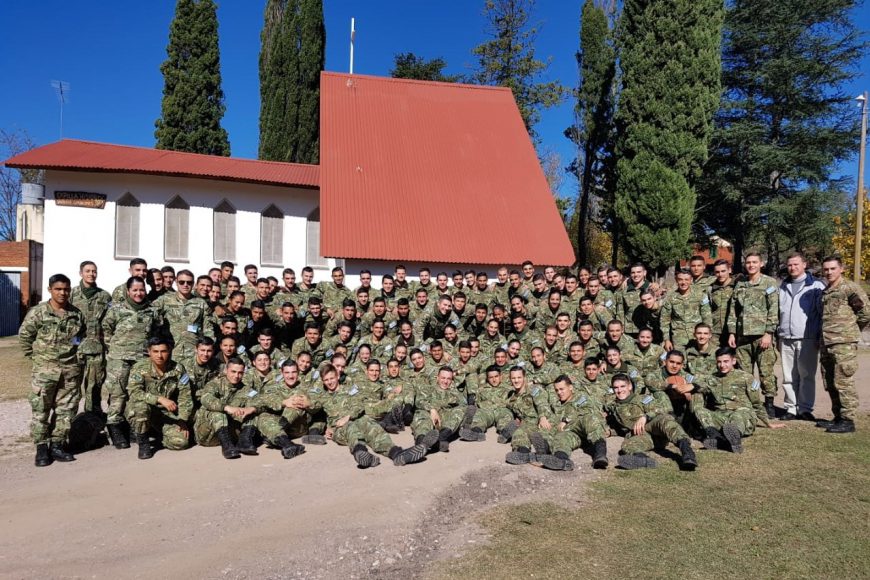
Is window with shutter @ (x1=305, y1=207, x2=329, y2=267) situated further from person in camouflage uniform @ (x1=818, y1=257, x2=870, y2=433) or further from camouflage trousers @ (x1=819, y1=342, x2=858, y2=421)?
camouflage trousers @ (x1=819, y1=342, x2=858, y2=421)

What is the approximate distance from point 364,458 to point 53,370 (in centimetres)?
365

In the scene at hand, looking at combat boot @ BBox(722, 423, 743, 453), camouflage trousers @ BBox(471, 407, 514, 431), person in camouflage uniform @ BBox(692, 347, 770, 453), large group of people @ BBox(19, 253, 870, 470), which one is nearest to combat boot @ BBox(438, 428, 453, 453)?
large group of people @ BBox(19, 253, 870, 470)

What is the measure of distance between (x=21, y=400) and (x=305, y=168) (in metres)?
12.5

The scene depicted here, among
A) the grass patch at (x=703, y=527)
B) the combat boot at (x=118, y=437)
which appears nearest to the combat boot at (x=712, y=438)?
the grass patch at (x=703, y=527)

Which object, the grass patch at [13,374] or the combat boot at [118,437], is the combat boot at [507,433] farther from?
the grass patch at [13,374]

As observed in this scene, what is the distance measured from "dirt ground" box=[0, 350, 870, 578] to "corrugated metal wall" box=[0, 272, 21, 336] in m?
19.0

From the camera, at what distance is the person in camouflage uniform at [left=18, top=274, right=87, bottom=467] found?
6.38 metres

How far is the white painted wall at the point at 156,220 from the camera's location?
1697cm

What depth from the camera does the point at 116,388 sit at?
707cm

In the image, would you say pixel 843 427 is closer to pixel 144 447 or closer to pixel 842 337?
pixel 842 337

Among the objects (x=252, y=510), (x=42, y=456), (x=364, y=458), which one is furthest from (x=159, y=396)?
(x=364, y=458)

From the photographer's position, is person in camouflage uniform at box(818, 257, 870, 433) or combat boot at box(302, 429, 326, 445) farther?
person in camouflage uniform at box(818, 257, 870, 433)

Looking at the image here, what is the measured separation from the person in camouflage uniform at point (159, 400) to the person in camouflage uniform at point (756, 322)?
7264mm

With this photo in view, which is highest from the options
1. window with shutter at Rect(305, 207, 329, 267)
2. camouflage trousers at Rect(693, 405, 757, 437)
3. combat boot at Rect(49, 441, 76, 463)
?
window with shutter at Rect(305, 207, 329, 267)
